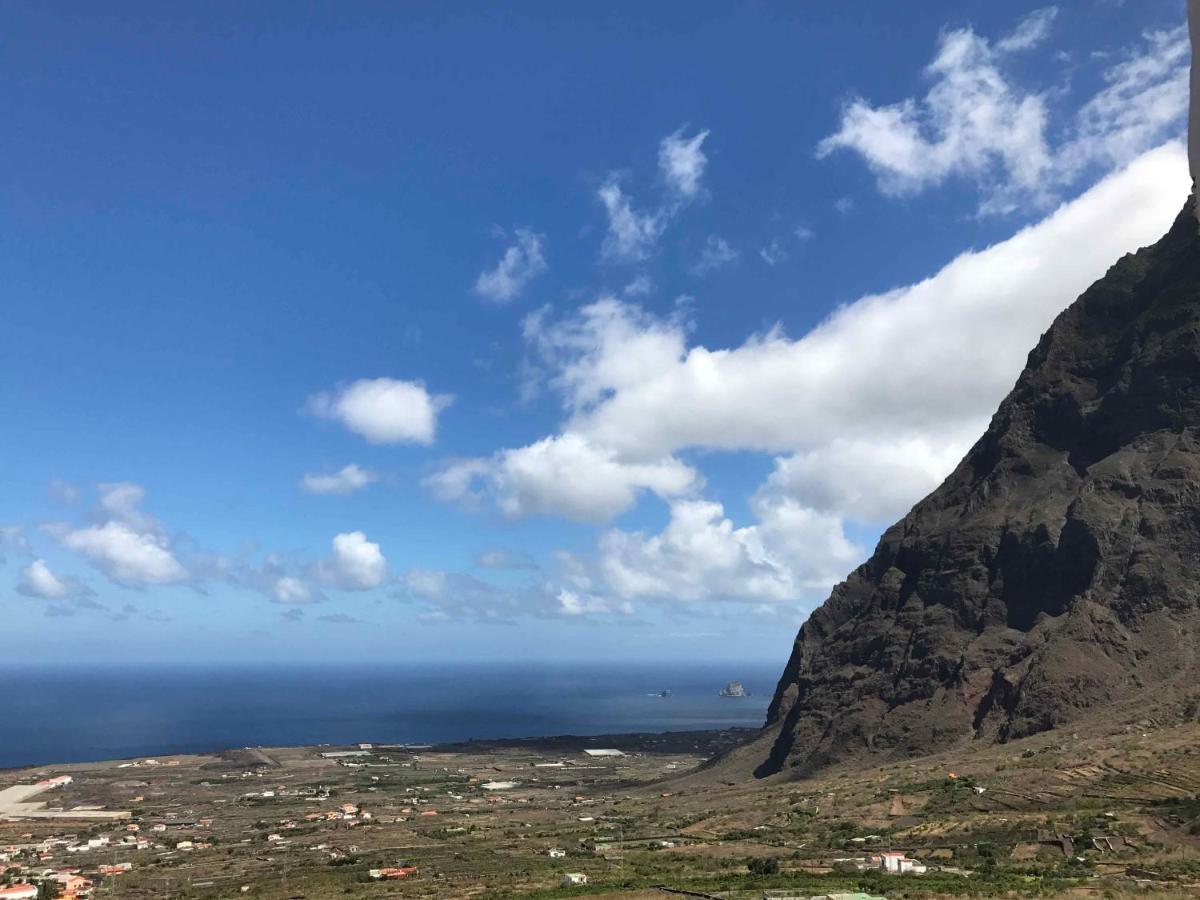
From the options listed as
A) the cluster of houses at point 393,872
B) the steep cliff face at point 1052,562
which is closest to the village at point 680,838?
the cluster of houses at point 393,872

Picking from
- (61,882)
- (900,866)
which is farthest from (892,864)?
(61,882)

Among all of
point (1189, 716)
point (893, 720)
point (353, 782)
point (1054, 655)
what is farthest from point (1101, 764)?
point (353, 782)

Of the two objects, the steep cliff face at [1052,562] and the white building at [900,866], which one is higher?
the steep cliff face at [1052,562]

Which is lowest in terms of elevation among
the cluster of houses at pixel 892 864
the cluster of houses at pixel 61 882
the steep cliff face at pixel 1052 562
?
the cluster of houses at pixel 61 882

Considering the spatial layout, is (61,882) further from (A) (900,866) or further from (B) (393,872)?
(A) (900,866)

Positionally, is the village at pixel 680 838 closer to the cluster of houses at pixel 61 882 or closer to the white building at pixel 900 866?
the white building at pixel 900 866

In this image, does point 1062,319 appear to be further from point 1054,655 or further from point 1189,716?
point 1189,716
